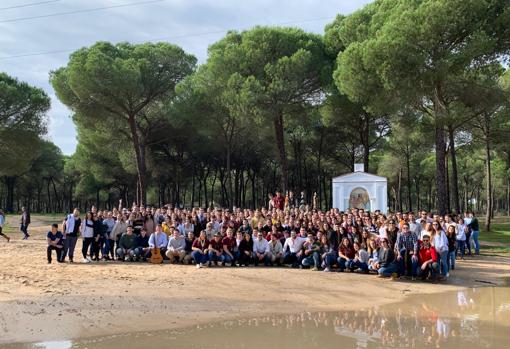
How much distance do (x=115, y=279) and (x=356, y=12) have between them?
1871 cm

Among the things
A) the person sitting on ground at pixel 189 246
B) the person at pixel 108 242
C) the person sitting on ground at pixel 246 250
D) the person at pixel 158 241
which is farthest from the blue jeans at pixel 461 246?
the person at pixel 108 242

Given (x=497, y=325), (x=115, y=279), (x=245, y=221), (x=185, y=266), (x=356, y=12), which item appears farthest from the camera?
(x=356, y=12)

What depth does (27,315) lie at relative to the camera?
7.00 meters

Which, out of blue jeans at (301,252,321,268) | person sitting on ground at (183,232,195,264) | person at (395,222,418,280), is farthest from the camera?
person sitting on ground at (183,232,195,264)

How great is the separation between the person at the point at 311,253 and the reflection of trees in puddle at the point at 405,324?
3.55 meters

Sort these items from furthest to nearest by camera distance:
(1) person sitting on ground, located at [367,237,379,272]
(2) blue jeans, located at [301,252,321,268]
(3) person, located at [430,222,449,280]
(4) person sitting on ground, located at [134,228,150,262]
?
1. (4) person sitting on ground, located at [134,228,150,262]
2. (2) blue jeans, located at [301,252,321,268]
3. (1) person sitting on ground, located at [367,237,379,272]
4. (3) person, located at [430,222,449,280]

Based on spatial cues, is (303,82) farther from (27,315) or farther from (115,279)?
(27,315)

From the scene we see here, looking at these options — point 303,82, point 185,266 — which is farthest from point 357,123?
point 185,266

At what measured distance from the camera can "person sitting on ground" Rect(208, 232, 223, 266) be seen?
1237 centimetres

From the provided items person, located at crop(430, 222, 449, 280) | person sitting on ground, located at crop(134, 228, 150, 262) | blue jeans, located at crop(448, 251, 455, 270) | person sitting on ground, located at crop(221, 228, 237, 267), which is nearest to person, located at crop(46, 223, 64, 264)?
person sitting on ground, located at crop(134, 228, 150, 262)

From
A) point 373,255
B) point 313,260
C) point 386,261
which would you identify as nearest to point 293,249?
point 313,260

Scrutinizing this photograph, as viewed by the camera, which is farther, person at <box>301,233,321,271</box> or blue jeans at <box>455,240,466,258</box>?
blue jeans at <box>455,240,466,258</box>

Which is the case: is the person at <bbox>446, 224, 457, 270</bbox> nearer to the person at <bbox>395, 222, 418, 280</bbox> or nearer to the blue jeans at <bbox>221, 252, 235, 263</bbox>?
the person at <bbox>395, 222, 418, 280</bbox>

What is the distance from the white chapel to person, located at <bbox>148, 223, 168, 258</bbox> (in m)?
9.19
